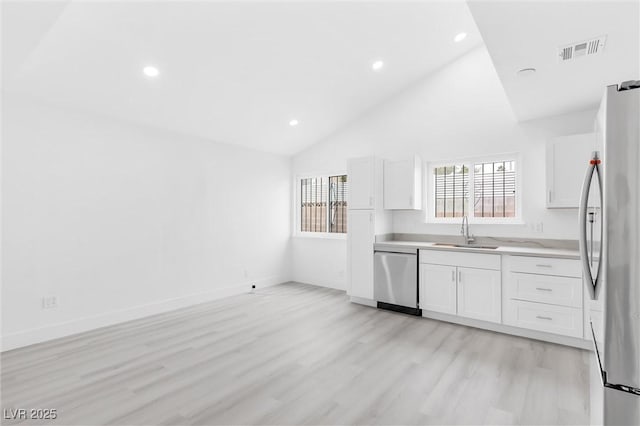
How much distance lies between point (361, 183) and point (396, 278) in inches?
55.2

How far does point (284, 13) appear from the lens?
120 inches

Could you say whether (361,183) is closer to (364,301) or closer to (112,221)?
(364,301)

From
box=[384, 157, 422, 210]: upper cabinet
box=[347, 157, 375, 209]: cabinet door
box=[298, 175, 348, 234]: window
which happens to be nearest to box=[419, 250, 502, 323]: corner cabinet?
box=[384, 157, 422, 210]: upper cabinet

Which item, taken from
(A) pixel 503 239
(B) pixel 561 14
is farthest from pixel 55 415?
(A) pixel 503 239

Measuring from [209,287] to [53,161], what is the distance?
247cm

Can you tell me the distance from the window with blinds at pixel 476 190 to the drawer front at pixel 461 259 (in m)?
0.85

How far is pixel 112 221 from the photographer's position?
12.6 ft

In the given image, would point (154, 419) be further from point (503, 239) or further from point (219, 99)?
point (503, 239)

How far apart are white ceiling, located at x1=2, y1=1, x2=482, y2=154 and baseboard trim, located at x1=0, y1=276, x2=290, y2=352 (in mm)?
2288

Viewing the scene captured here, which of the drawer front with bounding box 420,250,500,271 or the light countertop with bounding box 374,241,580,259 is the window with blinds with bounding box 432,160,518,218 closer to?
the light countertop with bounding box 374,241,580,259

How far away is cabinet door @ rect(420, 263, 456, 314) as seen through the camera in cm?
387

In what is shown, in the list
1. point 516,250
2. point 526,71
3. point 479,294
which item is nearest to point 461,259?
point 479,294

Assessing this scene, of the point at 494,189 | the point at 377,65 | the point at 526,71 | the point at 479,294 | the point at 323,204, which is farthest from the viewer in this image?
the point at 323,204

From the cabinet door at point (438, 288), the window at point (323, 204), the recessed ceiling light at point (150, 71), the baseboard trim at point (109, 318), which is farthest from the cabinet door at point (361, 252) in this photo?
the recessed ceiling light at point (150, 71)
